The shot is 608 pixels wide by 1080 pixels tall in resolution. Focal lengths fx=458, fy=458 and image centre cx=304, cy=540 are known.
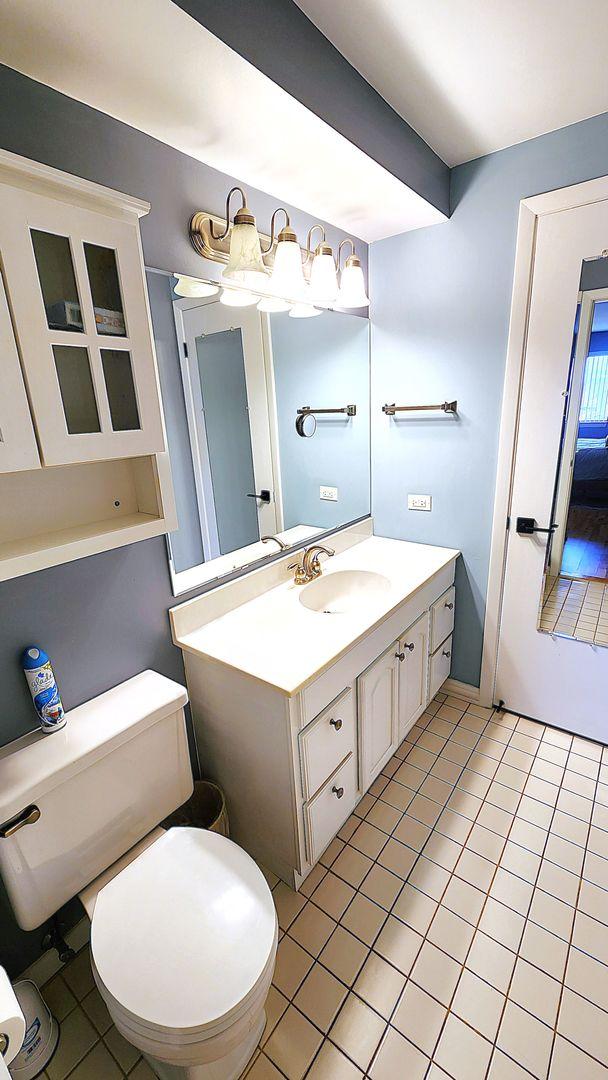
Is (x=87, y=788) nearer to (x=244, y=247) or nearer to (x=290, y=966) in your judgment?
(x=290, y=966)

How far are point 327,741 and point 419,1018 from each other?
664 millimetres

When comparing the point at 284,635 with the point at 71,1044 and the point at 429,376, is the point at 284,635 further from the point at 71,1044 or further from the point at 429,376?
the point at 429,376

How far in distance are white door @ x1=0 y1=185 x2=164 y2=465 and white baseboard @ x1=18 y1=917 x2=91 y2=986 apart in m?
1.34

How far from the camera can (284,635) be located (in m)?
1.43

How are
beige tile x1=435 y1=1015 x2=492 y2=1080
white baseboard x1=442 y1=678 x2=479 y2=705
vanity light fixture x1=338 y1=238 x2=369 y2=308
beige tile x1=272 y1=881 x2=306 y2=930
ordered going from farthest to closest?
white baseboard x1=442 y1=678 x2=479 y2=705 < vanity light fixture x1=338 y1=238 x2=369 y2=308 < beige tile x1=272 y1=881 x2=306 y2=930 < beige tile x1=435 y1=1015 x2=492 y2=1080

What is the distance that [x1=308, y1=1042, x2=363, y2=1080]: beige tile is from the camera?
105 centimetres

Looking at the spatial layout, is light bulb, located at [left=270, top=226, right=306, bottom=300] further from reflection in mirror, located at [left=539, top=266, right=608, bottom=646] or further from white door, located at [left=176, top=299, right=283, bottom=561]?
reflection in mirror, located at [left=539, top=266, right=608, bottom=646]

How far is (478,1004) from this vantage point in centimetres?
115

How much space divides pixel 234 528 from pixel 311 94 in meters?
1.21

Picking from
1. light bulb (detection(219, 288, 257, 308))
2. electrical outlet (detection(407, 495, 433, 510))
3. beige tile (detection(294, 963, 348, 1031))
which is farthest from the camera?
electrical outlet (detection(407, 495, 433, 510))

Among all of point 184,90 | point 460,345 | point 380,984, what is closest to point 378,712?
point 380,984

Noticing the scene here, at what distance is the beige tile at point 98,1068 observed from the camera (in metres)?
1.06

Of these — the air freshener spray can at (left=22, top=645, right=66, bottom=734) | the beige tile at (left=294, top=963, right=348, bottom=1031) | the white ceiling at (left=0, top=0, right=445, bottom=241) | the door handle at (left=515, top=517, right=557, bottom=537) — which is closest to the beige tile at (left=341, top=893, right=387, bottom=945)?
the beige tile at (left=294, top=963, right=348, bottom=1031)

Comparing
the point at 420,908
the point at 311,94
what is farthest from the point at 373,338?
the point at 420,908
